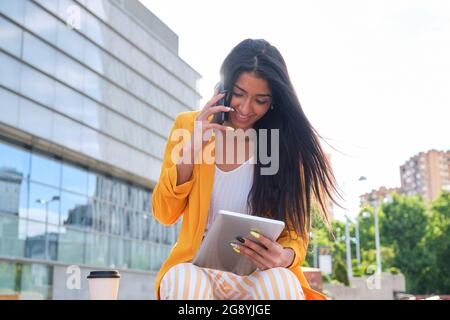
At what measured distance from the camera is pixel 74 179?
2542cm

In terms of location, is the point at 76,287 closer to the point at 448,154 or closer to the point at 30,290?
the point at 30,290

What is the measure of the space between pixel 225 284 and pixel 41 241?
2174 centimetres

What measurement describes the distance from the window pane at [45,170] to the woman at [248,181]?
21263mm

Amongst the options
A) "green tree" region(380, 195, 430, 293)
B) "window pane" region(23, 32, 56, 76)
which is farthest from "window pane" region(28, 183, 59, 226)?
"green tree" region(380, 195, 430, 293)

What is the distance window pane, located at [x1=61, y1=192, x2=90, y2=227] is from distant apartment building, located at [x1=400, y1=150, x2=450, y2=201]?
53153 mm

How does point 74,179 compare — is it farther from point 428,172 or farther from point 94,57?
point 428,172

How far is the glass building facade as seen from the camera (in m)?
21.8

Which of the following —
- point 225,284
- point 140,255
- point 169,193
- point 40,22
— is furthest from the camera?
point 140,255

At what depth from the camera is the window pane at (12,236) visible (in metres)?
21.1

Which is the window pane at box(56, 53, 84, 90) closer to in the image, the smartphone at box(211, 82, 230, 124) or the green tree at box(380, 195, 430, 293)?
the smartphone at box(211, 82, 230, 124)

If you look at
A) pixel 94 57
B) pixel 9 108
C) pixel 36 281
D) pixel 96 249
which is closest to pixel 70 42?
pixel 94 57

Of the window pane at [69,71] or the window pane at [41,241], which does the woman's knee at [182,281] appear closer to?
the window pane at [41,241]

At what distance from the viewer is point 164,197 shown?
7.48 feet
